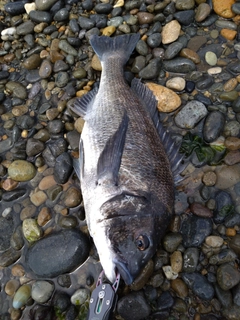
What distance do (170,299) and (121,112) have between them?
2.06m

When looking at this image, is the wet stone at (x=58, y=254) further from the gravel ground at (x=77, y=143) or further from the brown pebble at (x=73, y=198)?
the brown pebble at (x=73, y=198)

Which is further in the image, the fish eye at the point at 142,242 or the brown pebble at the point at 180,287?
the brown pebble at the point at 180,287

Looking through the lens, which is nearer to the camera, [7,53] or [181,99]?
[181,99]

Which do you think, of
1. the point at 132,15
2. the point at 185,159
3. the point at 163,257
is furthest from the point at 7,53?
the point at 163,257

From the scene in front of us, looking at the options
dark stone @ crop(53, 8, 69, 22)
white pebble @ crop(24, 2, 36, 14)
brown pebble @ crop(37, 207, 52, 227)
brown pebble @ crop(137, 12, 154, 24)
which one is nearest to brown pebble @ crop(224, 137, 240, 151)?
brown pebble @ crop(137, 12, 154, 24)

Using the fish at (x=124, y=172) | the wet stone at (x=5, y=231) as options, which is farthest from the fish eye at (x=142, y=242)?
the wet stone at (x=5, y=231)

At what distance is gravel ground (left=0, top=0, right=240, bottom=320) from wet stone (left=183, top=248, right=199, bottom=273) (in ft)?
0.03

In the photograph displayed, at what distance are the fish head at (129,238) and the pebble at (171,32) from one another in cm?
260

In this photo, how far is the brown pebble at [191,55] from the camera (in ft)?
12.5

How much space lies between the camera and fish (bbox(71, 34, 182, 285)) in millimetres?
2318

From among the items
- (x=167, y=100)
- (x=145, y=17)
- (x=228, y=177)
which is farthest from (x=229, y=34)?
(x=228, y=177)

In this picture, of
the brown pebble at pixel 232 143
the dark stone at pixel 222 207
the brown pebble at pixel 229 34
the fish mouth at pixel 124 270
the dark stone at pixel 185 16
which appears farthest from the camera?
the dark stone at pixel 185 16

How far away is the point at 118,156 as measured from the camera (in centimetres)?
271

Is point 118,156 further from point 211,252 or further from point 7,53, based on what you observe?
point 7,53
